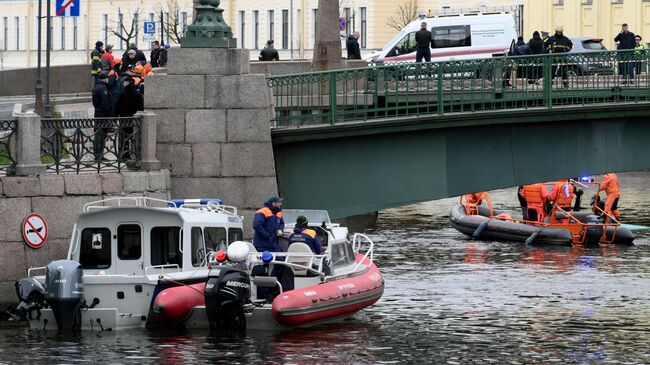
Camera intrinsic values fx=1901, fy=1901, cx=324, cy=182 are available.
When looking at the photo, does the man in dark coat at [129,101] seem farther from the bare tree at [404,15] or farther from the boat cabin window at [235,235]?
the bare tree at [404,15]

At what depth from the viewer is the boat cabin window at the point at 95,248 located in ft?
93.2

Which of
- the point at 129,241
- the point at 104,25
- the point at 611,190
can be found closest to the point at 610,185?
the point at 611,190

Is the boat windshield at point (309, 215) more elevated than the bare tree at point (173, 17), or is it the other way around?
the bare tree at point (173, 17)

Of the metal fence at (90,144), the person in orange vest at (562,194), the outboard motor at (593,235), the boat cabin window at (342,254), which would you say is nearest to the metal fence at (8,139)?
the metal fence at (90,144)

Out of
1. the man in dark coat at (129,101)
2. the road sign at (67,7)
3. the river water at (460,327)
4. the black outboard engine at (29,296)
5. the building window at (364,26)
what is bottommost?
the river water at (460,327)

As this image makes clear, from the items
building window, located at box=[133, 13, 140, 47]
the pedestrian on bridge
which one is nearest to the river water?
the pedestrian on bridge

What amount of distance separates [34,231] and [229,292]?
11.8 ft

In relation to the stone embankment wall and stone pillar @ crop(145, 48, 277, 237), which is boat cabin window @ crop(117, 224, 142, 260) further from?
stone pillar @ crop(145, 48, 277, 237)

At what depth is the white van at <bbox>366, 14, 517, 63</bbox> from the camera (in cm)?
5803

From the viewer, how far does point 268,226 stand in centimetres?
2977

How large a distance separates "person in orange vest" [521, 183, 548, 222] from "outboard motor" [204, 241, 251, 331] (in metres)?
20.5

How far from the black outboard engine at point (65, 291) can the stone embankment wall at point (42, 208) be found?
138 centimetres

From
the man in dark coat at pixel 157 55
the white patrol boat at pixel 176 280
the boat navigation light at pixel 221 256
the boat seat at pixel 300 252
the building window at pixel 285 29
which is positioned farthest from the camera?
the building window at pixel 285 29

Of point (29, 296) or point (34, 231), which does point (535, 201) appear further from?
point (29, 296)
